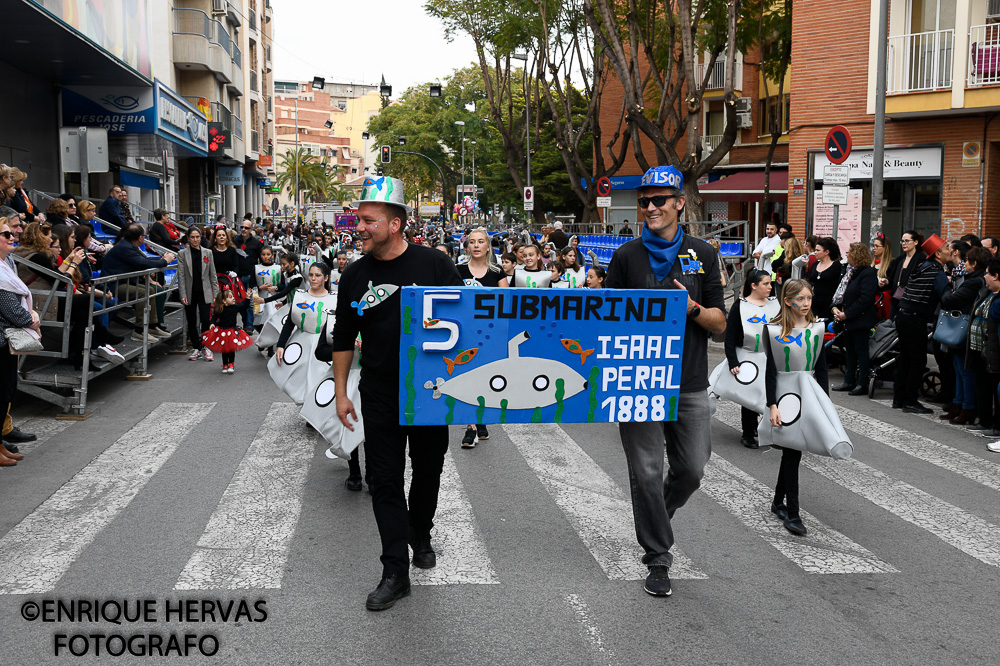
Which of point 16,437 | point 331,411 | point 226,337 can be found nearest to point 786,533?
point 331,411

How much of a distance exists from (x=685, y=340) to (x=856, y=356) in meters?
7.75

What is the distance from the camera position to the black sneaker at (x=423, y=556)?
17.7 ft

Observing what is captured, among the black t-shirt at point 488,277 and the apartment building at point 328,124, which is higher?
the apartment building at point 328,124

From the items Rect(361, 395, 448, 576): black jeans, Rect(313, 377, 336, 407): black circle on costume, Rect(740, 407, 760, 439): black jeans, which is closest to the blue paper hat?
Rect(361, 395, 448, 576): black jeans

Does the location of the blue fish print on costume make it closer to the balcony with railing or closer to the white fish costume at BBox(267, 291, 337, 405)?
the white fish costume at BBox(267, 291, 337, 405)

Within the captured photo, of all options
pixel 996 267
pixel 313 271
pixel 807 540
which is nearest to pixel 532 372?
pixel 807 540

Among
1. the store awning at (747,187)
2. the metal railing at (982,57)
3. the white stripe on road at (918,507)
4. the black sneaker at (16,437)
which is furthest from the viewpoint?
the store awning at (747,187)

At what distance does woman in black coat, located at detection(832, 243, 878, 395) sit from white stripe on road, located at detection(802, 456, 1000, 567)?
350 cm

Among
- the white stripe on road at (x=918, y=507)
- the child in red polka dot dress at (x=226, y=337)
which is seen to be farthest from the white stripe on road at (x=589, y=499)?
the child in red polka dot dress at (x=226, y=337)

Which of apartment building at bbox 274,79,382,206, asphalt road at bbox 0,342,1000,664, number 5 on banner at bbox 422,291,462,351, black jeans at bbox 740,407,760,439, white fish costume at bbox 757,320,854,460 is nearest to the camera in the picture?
asphalt road at bbox 0,342,1000,664

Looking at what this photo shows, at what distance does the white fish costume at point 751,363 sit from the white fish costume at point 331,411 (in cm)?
326

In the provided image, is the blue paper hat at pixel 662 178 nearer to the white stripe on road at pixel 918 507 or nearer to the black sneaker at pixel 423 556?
the black sneaker at pixel 423 556

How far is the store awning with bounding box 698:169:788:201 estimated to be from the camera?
3988 centimetres

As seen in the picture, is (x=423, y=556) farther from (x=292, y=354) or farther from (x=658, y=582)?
(x=292, y=354)
